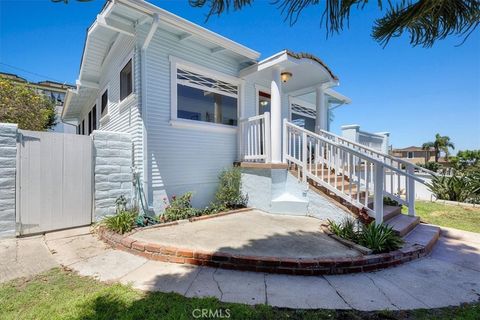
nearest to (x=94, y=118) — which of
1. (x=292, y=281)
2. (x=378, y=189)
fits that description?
(x=292, y=281)

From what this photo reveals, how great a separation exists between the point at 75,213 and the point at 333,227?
5441 mm

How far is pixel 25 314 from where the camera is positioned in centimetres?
237

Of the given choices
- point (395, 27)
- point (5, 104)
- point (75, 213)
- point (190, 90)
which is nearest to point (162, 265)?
point (75, 213)

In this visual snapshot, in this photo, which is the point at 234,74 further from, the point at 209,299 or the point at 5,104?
the point at 5,104

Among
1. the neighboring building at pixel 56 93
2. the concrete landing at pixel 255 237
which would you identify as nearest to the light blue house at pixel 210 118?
the concrete landing at pixel 255 237

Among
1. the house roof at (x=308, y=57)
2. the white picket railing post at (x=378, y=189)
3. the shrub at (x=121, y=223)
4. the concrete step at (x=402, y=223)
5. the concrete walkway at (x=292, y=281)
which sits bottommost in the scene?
the concrete walkway at (x=292, y=281)

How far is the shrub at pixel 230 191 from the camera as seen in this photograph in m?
6.57

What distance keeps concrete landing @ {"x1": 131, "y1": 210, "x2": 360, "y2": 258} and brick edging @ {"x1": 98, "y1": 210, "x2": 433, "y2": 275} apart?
155 millimetres

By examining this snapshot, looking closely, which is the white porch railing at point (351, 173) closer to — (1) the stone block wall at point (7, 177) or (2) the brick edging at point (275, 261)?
(2) the brick edging at point (275, 261)

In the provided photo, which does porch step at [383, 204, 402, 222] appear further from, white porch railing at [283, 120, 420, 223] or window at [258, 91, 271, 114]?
window at [258, 91, 271, 114]

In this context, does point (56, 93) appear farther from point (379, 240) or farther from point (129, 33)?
point (379, 240)

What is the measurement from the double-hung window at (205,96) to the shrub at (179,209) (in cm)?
207

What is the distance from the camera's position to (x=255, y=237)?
4328 mm

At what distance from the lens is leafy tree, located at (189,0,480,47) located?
90.7 inches
